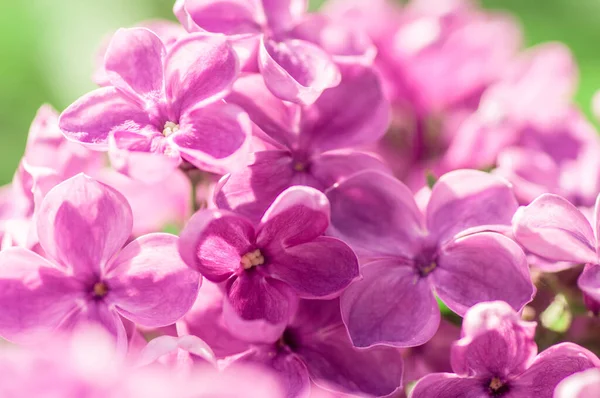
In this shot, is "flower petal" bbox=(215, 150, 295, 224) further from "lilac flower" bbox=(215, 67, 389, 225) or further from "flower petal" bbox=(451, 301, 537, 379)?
"flower petal" bbox=(451, 301, 537, 379)

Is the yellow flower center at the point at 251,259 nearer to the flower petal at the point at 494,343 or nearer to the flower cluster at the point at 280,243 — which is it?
the flower cluster at the point at 280,243

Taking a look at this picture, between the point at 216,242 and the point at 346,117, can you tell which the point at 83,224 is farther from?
the point at 346,117

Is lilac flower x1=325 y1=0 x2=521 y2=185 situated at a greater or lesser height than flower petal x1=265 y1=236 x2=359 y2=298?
lesser

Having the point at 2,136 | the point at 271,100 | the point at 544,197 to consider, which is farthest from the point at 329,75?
the point at 2,136

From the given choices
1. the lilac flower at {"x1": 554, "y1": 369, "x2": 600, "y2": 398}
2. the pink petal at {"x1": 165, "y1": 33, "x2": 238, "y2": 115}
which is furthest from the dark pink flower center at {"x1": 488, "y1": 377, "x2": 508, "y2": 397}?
the pink petal at {"x1": 165, "y1": 33, "x2": 238, "y2": 115}

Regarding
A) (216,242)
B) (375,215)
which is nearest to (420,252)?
(375,215)

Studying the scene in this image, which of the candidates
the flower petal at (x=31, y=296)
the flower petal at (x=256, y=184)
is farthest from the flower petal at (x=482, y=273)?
the flower petal at (x=31, y=296)
